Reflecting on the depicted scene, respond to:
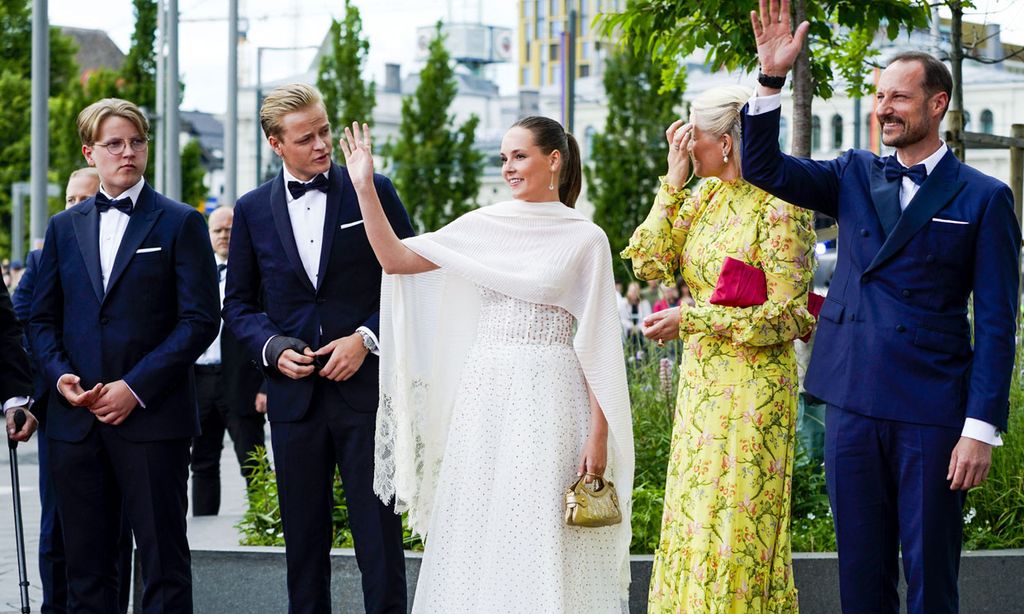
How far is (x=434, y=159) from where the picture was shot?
167 feet

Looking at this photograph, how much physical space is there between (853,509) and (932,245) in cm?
90

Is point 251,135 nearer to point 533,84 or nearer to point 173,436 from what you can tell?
point 533,84

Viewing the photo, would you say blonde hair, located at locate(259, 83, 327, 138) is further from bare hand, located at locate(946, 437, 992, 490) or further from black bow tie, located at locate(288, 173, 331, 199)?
bare hand, located at locate(946, 437, 992, 490)

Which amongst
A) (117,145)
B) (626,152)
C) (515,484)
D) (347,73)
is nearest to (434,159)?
(347,73)

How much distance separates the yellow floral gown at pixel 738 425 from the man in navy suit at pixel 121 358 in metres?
1.94

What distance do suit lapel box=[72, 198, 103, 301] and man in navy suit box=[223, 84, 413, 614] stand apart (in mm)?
562

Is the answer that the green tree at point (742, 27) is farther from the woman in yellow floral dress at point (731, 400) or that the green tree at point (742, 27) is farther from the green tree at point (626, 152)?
the green tree at point (626, 152)

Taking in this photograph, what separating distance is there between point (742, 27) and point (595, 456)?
390cm

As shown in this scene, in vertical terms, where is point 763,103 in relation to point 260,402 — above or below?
above

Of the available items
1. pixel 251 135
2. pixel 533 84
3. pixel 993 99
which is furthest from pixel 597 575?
pixel 533 84

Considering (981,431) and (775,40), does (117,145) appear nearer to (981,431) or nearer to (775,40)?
(775,40)

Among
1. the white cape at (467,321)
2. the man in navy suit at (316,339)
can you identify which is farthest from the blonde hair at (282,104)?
the white cape at (467,321)

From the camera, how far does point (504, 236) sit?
17.9ft

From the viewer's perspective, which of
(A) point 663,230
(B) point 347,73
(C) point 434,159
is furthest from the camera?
(C) point 434,159
